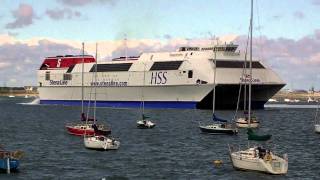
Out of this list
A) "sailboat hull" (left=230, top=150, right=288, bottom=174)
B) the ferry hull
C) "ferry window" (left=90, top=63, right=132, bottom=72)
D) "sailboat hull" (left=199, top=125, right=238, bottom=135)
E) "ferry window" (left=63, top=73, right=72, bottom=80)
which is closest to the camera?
"sailboat hull" (left=230, top=150, right=288, bottom=174)

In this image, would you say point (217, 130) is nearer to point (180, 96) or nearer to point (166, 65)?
point (180, 96)

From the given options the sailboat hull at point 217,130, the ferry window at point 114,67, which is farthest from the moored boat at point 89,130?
the ferry window at point 114,67

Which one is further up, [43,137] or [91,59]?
[91,59]

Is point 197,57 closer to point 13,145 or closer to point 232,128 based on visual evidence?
point 232,128

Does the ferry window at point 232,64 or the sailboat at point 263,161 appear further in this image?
the ferry window at point 232,64

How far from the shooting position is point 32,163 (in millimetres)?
53531

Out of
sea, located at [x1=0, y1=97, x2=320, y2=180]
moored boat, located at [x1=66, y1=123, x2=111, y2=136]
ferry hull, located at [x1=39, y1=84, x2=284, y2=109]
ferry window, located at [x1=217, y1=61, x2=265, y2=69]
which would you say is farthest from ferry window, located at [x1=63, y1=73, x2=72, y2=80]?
moored boat, located at [x1=66, y1=123, x2=111, y2=136]

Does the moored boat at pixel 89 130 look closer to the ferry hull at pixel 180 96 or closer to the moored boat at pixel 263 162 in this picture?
the moored boat at pixel 263 162

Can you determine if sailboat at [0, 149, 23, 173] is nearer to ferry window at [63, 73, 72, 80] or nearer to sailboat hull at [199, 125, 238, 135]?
sailboat hull at [199, 125, 238, 135]

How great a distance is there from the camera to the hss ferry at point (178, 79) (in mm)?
137125

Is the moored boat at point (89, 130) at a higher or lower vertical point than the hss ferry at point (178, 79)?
lower

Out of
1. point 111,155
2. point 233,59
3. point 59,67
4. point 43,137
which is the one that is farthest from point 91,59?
point 111,155

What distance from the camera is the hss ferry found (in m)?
137

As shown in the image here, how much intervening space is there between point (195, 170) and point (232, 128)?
3127cm
